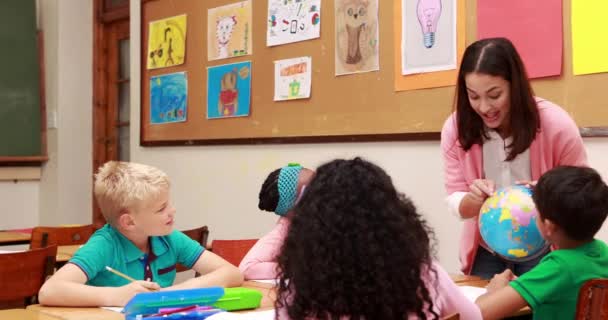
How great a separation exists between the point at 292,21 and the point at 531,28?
1507mm

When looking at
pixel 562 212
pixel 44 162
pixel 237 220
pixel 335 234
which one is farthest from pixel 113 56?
pixel 335 234

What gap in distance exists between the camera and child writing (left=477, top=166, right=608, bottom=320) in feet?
6.43

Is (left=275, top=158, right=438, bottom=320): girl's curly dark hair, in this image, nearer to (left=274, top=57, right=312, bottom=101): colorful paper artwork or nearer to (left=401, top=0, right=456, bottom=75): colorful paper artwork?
(left=401, top=0, right=456, bottom=75): colorful paper artwork

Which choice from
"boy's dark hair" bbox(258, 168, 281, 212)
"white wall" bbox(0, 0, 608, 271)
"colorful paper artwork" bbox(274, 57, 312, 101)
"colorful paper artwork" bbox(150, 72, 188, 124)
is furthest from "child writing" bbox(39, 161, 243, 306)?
"colorful paper artwork" bbox(150, 72, 188, 124)

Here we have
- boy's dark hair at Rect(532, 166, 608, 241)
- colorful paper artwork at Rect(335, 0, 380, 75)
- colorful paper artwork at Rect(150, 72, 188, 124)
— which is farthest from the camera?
colorful paper artwork at Rect(150, 72, 188, 124)

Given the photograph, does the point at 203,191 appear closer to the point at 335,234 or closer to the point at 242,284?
the point at 242,284

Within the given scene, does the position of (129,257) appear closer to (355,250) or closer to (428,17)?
(355,250)

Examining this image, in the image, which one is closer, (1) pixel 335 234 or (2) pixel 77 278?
(1) pixel 335 234

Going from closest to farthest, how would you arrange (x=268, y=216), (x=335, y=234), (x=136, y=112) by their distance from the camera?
(x=335, y=234) → (x=268, y=216) → (x=136, y=112)

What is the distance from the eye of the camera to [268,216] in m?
4.77

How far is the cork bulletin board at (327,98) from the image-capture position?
321 cm

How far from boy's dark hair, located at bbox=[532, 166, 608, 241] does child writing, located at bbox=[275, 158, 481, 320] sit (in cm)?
72

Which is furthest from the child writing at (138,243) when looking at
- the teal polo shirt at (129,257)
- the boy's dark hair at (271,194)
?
the boy's dark hair at (271,194)

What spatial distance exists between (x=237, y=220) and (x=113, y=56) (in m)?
2.34
